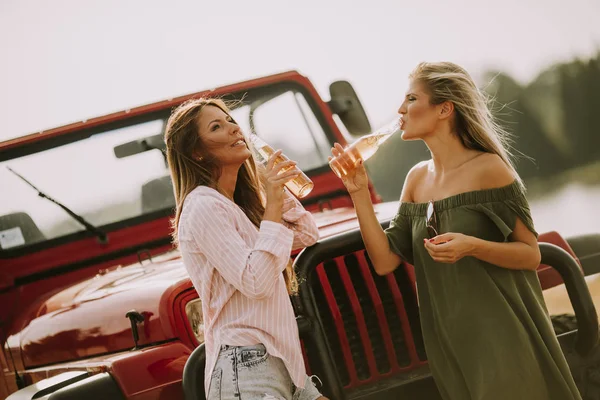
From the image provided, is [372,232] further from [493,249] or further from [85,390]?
[85,390]

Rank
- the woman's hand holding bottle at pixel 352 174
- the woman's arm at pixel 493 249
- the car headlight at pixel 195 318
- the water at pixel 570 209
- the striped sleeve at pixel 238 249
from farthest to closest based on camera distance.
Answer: the water at pixel 570 209 → the car headlight at pixel 195 318 → the woman's hand holding bottle at pixel 352 174 → the woman's arm at pixel 493 249 → the striped sleeve at pixel 238 249

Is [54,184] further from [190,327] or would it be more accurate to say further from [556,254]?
[556,254]

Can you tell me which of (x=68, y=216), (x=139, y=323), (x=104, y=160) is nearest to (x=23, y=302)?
(x=68, y=216)

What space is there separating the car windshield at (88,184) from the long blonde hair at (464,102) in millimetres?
1600

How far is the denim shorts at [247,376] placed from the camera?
1.78m

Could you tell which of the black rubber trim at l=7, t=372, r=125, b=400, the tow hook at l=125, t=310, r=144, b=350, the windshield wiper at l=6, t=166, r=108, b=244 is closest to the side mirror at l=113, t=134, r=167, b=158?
the windshield wiper at l=6, t=166, r=108, b=244

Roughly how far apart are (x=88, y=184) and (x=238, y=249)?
1783 mm

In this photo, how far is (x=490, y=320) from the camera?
6.47ft

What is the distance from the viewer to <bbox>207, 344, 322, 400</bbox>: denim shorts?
1.78 metres

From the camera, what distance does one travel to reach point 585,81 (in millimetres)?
37312

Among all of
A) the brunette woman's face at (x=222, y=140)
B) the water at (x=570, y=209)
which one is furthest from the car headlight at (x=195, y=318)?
the water at (x=570, y=209)

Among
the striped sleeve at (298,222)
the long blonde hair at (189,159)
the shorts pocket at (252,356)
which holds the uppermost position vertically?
the long blonde hair at (189,159)

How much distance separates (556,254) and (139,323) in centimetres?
129

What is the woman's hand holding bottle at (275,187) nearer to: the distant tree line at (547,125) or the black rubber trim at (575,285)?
the black rubber trim at (575,285)
